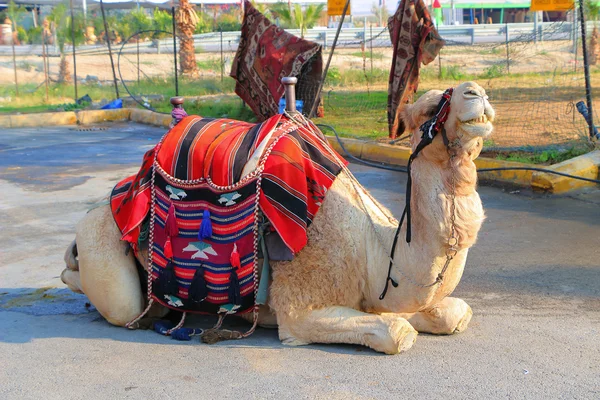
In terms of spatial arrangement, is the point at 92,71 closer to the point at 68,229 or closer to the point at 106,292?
the point at 68,229

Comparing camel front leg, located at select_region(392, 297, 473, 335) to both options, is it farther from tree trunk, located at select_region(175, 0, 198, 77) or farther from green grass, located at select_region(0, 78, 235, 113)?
tree trunk, located at select_region(175, 0, 198, 77)

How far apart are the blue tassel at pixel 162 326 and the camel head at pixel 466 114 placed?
212 centimetres

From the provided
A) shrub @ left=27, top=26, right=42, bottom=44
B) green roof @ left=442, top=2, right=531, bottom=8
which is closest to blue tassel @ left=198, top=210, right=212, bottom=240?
shrub @ left=27, top=26, right=42, bottom=44

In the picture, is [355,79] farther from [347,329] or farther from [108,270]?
[347,329]

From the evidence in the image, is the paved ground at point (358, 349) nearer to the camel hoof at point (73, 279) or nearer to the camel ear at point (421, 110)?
the camel hoof at point (73, 279)

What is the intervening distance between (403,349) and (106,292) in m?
1.87

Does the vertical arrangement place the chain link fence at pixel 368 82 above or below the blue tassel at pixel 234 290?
above

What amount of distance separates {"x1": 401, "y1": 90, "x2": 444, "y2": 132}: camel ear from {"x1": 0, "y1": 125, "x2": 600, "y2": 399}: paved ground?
1277 mm

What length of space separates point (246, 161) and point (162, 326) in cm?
119

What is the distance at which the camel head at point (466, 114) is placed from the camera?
11.0ft

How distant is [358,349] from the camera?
170 inches

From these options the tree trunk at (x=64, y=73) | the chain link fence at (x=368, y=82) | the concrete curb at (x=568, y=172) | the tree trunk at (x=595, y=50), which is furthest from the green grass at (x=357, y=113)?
the tree trunk at (x=64, y=73)

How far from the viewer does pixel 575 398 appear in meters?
3.65

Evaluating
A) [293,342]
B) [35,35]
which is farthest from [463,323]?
[35,35]
